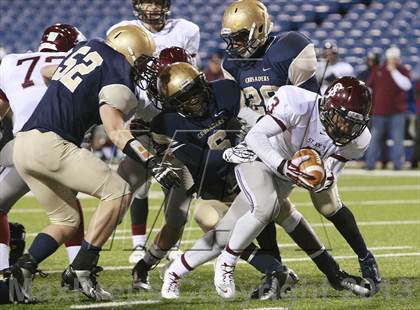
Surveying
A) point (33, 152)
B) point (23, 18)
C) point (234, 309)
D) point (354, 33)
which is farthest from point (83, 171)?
point (23, 18)

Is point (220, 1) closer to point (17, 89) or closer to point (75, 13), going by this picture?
point (75, 13)

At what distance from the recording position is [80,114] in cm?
434

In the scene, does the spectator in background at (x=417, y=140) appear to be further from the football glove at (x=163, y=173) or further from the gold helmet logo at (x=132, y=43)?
the football glove at (x=163, y=173)

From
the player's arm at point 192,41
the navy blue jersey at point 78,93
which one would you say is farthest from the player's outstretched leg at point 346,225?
the player's arm at point 192,41

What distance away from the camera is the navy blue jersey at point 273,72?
4949 mm

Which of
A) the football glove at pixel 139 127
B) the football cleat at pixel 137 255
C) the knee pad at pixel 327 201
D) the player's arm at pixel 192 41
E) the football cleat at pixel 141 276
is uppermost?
the football glove at pixel 139 127

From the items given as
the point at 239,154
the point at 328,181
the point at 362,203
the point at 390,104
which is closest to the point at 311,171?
the point at 328,181

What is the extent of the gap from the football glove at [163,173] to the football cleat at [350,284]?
3.13ft

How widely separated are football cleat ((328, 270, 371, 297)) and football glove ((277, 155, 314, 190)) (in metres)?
0.67

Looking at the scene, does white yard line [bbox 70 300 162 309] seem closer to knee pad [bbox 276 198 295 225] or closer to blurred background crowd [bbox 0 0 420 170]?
knee pad [bbox 276 198 295 225]

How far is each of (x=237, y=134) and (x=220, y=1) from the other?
38.7 ft

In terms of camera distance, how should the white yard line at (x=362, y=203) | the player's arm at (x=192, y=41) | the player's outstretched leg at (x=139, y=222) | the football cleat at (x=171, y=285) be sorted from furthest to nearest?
the white yard line at (x=362, y=203) < the player's arm at (x=192, y=41) < the player's outstretched leg at (x=139, y=222) < the football cleat at (x=171, y=285)

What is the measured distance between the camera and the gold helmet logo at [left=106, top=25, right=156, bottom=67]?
4.61m

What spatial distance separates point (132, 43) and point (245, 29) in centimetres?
69
